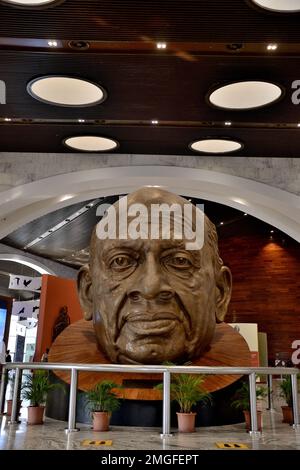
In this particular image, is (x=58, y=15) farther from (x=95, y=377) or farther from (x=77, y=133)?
(x=95, y=377)

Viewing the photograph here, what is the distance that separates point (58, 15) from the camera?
597 centimetres

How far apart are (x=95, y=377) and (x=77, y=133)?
6.21 metres

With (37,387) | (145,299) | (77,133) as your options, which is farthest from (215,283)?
(77,133)

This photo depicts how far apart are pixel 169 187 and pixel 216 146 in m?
1.56

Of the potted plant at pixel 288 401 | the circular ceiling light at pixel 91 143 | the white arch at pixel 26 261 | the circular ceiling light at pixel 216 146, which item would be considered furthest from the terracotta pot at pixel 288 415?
the white arch at pixel 26 261

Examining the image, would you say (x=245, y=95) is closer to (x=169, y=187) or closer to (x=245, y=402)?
(x=169, y=187)

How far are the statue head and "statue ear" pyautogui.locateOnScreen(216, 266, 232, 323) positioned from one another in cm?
18

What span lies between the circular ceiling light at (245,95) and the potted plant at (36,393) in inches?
208

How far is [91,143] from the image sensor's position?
9.75 meters

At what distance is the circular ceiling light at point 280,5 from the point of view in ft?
17.9

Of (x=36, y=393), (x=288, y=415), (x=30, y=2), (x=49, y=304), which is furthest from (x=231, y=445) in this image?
(x=49, y=304)

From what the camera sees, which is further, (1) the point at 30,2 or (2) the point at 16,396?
(1) the point at 30,2

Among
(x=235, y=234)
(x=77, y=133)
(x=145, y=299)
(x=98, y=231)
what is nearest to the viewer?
(x=145, y=299)
